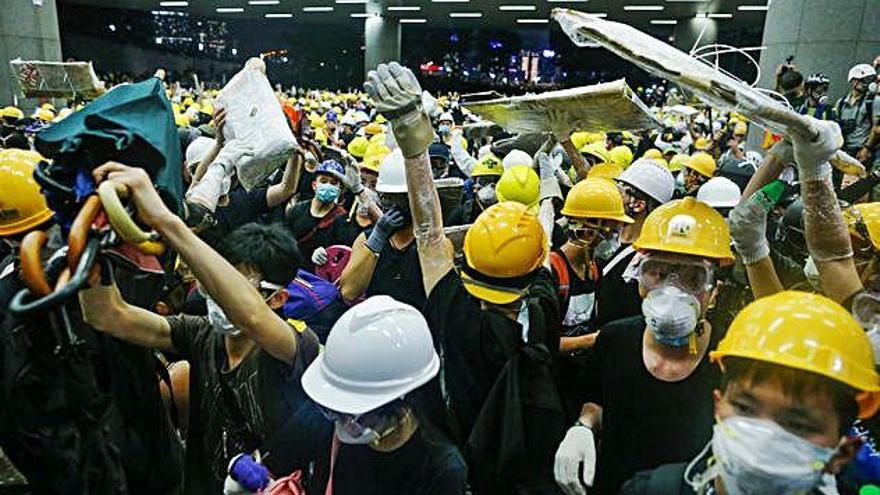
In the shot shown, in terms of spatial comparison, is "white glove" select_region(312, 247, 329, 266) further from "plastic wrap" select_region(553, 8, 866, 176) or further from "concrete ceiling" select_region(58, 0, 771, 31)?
"concrete ceiling" select_region(58, 0, 771, 31)

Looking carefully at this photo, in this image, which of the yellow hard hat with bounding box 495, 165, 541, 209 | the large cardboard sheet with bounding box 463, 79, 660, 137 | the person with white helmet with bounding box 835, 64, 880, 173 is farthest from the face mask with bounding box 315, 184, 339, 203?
the person with white helmet with bounding box 835, 64, 880, 173

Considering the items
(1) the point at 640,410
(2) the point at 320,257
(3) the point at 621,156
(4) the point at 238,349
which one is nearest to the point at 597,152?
(3) the point at 621,156

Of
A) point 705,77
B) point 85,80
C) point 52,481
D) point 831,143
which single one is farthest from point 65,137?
point 85,80

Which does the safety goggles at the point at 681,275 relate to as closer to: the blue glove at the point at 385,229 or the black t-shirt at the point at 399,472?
the black t-shirt at the point at 399,472

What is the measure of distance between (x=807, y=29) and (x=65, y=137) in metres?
12.0

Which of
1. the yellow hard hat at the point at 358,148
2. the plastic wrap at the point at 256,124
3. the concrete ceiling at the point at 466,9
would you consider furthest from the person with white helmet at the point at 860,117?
the concrete ceiling at the point at 466,9

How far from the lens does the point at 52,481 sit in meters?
2.26

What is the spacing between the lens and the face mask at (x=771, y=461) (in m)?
1.48

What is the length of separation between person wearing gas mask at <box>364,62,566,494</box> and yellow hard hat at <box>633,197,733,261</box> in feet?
1.66

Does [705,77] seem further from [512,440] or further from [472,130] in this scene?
[472,130]

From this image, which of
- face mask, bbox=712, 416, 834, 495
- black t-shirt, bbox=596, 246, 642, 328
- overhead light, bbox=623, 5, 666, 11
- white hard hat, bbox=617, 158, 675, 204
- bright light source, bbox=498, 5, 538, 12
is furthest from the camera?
bright light source, bbox=498, 5, 538, 12

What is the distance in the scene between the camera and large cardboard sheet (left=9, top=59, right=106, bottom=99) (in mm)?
7762

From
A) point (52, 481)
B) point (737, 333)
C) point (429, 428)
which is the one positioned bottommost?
point (52, 481)

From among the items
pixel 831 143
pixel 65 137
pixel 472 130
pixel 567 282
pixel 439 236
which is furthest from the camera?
pixel 472 130
